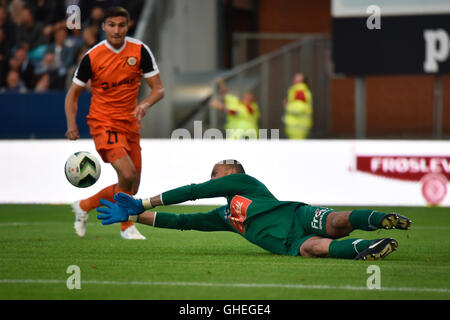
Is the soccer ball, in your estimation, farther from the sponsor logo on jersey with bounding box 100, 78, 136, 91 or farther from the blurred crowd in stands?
the blurred crowd in stands

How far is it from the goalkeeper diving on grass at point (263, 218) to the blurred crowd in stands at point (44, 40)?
10470 mm

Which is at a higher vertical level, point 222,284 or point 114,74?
point 114,74

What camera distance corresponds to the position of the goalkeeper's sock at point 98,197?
9328 millimetres

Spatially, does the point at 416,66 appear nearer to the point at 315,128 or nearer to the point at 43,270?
the point at 315,128

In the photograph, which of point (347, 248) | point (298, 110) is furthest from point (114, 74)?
point (298, 110)

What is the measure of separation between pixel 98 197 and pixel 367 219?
130 inches

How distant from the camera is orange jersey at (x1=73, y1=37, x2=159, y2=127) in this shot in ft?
29.8

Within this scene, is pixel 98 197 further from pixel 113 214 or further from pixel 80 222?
pixel 113 214

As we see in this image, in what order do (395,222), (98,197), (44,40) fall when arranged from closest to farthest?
(395,222) → (98,197) → (44,40)

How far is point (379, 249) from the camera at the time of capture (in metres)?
7.17

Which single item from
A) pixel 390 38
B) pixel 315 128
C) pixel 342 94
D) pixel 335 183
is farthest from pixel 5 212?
pixel 342 94

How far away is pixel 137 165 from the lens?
31.0 feet

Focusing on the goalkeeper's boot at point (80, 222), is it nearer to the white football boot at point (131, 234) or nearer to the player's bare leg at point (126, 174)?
the white football boot at point (131, 234)

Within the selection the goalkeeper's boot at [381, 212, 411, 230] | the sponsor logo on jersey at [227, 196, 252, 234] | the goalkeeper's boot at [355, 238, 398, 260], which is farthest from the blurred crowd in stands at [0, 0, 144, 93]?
the goalkeeper's boot at [381, 212, 411, 230]
